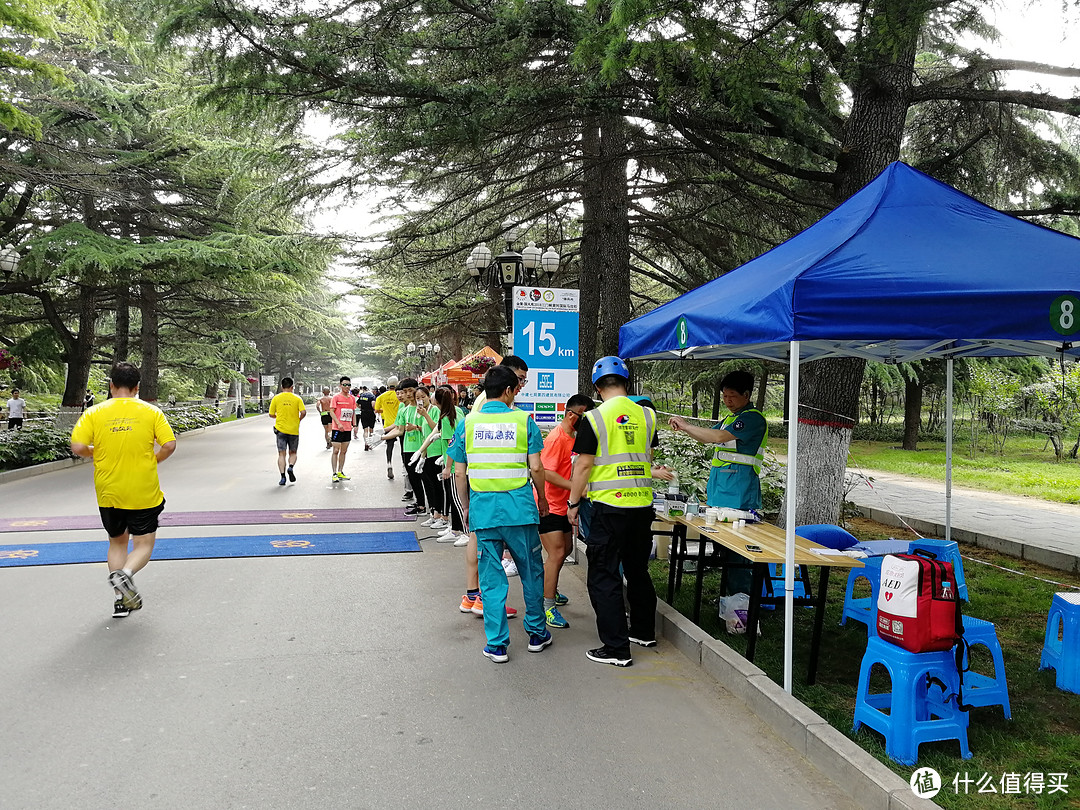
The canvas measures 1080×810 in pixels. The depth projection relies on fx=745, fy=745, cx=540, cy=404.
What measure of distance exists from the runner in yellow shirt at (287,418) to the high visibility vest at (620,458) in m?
9.58

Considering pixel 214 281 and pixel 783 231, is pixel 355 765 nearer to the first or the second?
pixel 783 231

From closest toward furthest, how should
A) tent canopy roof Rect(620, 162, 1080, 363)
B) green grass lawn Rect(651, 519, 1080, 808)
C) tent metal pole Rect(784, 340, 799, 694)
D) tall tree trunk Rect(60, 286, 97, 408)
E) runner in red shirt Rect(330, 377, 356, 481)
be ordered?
green grass lawn Rect(651, 519, 1080, 808) < tent canopy roof Rect(620, 162, 1080, 363) < tent metal pole Rect(784, 340, 799, 694) < runner in red shirt Rect(330, 377, 356, 481) < tall tree trunk Rect(60, 286, 97, 408)

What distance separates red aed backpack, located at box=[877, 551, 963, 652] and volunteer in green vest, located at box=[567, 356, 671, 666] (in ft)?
5.96

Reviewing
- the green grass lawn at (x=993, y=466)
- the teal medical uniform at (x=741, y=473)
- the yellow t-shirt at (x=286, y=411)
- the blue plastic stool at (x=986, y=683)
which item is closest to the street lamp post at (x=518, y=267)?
the yellow t-shirt at (x=286, y=411)

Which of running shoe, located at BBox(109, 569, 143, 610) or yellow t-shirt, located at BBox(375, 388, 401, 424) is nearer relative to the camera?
running shoe, located at BBox(109, 569, 143, 610)

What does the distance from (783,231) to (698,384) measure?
14347mm

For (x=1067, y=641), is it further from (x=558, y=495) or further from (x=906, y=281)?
(x=558, y=495)

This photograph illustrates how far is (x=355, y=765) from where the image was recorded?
375 centimetres

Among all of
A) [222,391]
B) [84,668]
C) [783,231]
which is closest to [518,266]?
[783,231]

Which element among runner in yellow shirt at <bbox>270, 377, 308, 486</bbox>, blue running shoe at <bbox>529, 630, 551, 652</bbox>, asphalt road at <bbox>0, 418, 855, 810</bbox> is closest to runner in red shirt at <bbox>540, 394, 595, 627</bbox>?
asphalt road at <bbox>0, 418, 855, 810</bbox>

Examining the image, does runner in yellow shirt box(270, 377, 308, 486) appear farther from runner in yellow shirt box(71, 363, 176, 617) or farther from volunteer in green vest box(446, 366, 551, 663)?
volunteer in green vest box(446, 366, 551, 663)

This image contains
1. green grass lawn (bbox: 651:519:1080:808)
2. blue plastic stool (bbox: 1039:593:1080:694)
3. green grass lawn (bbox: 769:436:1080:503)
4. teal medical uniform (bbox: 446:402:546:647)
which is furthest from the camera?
green grass lawn (bbox: 769:436:1080:503)

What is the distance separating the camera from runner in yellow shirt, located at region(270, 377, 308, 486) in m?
13.9

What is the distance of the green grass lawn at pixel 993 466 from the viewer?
50.3 ft
